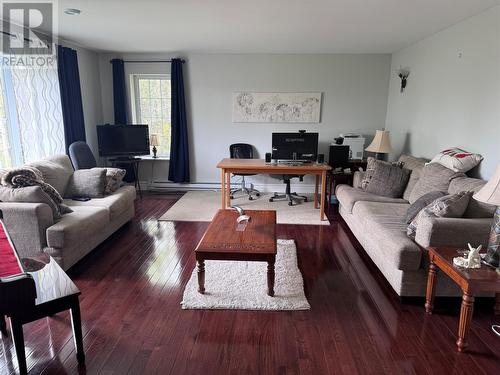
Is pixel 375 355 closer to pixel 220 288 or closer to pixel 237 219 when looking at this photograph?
pixel 220 288

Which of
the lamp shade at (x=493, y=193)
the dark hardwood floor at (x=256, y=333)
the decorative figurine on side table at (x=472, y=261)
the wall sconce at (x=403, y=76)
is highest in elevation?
the wall sconce at (x=403, y=76)

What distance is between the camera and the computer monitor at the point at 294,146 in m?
4.74

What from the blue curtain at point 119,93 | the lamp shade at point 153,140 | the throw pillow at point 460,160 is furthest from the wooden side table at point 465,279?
the blue curtain at point 119,93

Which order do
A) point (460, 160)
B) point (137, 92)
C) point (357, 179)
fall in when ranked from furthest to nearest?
point (137, 92) → point (357, 179) → point (460, 160)

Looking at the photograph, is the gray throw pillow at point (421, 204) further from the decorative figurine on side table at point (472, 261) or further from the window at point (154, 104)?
the window at point (154, 104)

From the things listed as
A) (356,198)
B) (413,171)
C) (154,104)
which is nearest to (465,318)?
(356,198)

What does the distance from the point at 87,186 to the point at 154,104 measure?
2605 mm

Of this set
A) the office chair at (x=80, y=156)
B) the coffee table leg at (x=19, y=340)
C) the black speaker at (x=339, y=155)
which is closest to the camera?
the coffee table leg at (x=19, y=340)

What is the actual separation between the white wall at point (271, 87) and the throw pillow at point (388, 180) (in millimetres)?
1770

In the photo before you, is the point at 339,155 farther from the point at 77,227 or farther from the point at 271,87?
the point at 77,227

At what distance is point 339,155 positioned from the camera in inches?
200

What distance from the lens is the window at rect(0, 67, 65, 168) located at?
391 centimetres

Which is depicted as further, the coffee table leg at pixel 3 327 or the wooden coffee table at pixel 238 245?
the wooden coffee table at pixel 238 245

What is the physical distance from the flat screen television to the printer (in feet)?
10.8
